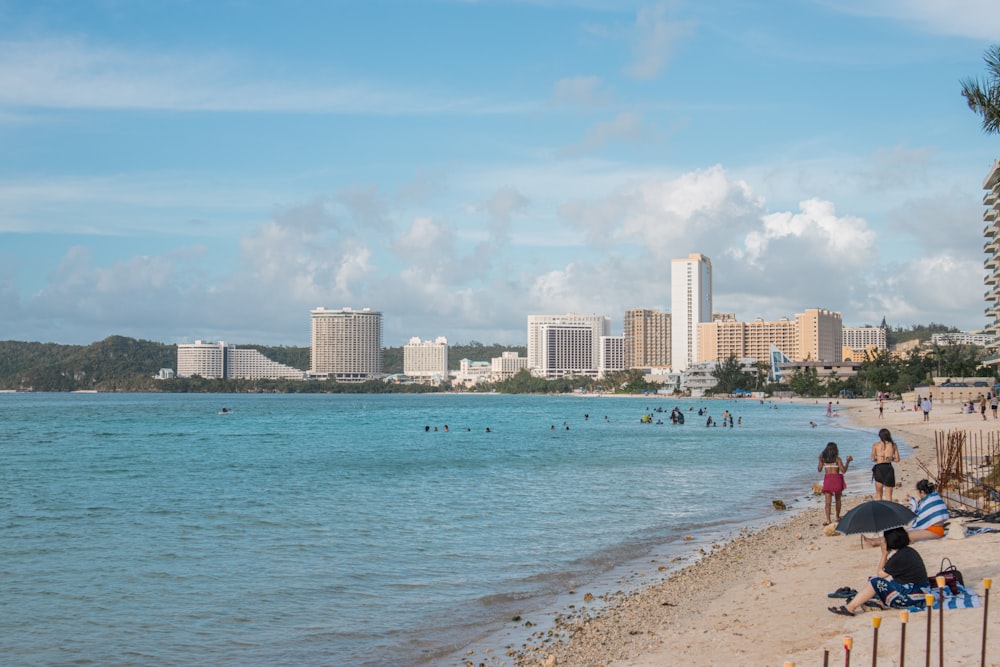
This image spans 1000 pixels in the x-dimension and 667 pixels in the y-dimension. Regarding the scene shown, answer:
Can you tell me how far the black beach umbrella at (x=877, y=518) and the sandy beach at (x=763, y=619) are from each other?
870mm

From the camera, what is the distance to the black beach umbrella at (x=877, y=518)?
31.0 feet

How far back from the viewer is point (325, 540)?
17.7 m

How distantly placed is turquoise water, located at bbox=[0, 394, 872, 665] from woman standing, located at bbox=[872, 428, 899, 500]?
432 centimetres

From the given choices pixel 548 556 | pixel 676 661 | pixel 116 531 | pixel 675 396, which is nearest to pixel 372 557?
pixel 548 556

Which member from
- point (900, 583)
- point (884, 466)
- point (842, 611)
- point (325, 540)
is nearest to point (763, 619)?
point (842, 611)

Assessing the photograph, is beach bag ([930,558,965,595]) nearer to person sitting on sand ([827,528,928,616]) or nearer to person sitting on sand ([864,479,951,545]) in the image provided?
person sitting on sand ([827,528,928,616])

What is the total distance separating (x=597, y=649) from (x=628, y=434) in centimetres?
5093

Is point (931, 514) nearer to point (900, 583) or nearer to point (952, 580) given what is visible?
point (952, 580)

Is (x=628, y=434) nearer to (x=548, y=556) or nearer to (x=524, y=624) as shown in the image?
(x=548, y=556)

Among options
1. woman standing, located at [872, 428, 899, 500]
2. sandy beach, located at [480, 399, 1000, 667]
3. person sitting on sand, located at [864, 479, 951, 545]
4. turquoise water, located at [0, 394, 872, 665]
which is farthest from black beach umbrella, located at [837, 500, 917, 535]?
turquoise water, located at [0, 394, 872, 665]

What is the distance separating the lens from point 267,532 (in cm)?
1889

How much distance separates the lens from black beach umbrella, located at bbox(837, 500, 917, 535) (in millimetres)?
9453

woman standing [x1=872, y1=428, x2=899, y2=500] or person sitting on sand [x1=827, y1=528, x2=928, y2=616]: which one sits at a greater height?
woman standing [x1=872, y1=428, x2=899, y2=500]

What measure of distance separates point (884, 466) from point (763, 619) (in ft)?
18.7
